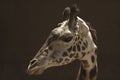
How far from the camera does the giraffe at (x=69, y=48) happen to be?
3318mm

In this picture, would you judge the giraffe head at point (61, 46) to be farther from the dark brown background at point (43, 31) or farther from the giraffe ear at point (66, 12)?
the dark brown background at point (43, 31)

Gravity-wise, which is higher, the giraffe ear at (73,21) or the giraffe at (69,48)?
the giraffe ear at (73,21)

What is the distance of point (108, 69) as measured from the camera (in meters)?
6.66

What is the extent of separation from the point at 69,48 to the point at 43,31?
3245mm

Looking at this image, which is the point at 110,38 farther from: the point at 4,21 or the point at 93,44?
the point at 93,44

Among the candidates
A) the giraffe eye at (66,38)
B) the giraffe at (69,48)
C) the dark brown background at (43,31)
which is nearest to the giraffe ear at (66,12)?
the giraffe at (69,48)

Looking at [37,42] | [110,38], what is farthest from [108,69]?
[37,42]

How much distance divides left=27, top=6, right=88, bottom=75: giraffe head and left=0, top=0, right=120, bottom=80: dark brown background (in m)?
3.05

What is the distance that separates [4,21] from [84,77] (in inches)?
133

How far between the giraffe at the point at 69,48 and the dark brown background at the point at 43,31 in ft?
9.74

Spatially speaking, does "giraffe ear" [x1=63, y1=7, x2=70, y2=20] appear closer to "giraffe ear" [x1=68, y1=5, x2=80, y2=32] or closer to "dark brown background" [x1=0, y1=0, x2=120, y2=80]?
"giraffe ear" [x1=68, y1=5, x2=80, y2=32]

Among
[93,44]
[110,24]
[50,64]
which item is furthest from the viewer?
[110,24]

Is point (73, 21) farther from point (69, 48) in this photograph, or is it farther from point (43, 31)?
point (43, 31)

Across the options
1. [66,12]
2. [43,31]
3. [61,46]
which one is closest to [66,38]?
[61,46]
